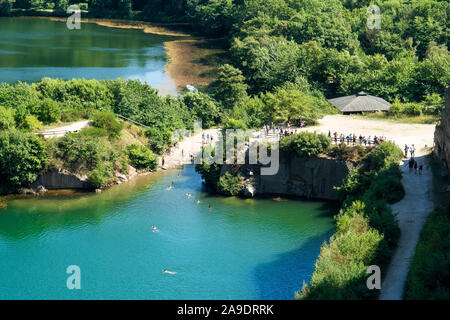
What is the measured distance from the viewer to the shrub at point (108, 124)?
54.7m

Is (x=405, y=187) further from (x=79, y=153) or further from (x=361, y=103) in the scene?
(x=79, y=153)

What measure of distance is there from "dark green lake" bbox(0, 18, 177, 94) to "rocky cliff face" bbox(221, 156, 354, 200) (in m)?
32.8

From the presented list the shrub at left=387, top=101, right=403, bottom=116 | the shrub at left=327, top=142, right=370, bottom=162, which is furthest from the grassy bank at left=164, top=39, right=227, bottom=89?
the shrub at left=327, top=142, right=370, bottom=162

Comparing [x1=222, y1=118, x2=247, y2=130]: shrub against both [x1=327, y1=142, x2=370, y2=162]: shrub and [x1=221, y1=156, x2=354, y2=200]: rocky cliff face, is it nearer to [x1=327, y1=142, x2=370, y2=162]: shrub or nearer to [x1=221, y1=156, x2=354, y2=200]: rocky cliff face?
[x1=221, y1=156, x2=354, y2=200]: rocky cliff face

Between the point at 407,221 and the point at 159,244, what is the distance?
16363mm

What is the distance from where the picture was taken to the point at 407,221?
36.9 meters

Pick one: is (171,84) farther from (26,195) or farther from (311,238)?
(311,238)

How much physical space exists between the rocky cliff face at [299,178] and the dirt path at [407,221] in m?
5.50

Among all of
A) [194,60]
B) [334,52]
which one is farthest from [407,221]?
[194,60]

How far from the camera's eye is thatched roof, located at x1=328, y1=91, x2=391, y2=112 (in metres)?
56.2

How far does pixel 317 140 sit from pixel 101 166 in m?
18.5

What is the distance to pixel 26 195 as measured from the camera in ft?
163

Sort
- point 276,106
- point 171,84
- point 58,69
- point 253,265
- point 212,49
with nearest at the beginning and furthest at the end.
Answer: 1. point 253,265
2. point 276,106
3. point 171,84
4. point 58,69
5. point 212,49

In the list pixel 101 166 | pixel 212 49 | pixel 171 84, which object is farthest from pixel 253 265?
pixel 212 49
